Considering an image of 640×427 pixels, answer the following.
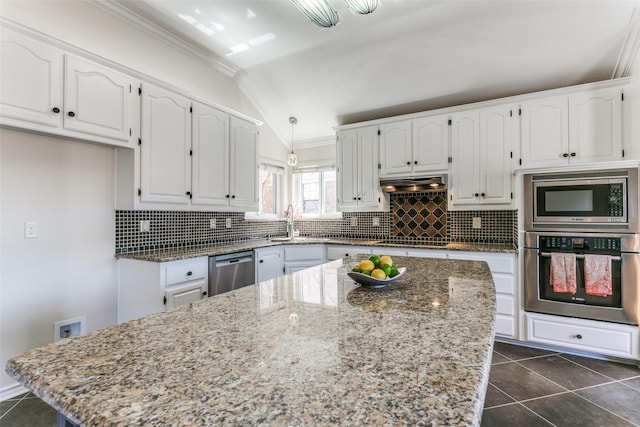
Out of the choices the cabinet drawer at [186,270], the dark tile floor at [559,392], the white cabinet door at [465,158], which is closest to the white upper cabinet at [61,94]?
the cabinet drawer at [186,270]

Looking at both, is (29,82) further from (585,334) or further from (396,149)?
(585,334)

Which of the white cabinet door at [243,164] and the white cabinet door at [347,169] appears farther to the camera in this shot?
the white cabinet door at [347,169]

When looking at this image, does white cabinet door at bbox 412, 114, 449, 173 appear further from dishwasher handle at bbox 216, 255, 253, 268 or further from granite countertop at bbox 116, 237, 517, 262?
dishwasher handle at bbox 216, 255, 253, 268

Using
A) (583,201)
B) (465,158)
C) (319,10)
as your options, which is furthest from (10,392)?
(583,201)

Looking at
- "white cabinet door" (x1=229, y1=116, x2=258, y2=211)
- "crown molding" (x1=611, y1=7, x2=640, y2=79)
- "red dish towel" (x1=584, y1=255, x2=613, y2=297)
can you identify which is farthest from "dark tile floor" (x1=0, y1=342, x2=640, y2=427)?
"crown molding" (x1=611, y1=7, x2=640, y2=79)

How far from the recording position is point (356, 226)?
4.33 metres

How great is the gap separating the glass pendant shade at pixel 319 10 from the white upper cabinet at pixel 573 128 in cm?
209

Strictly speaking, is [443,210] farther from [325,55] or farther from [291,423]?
[291,423]

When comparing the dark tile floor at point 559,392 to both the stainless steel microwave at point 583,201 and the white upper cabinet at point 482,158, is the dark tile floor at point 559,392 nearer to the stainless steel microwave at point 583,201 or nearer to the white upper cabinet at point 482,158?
the stainless steel microwave at point 583,201

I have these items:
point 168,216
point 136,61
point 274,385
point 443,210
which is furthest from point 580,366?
point 136,61

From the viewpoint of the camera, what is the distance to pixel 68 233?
2.36m

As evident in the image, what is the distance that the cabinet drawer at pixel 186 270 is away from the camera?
7.98 feet

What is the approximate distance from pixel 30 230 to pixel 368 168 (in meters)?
3.13

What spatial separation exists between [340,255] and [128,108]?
2546 mm
